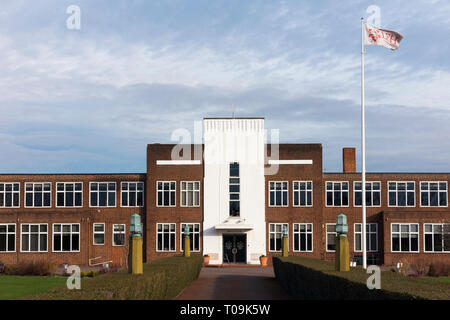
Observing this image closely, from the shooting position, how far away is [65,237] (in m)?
45.8

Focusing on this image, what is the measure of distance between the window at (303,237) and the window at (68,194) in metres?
16.1

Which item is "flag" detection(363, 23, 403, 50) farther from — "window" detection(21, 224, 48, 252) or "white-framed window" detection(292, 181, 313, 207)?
"window" detection(21, 224, 48, 252)

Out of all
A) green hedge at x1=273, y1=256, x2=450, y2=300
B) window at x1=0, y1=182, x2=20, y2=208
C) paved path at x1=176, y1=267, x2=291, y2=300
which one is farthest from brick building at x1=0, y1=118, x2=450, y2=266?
green hedge at x1=273, y1=256, x2=450, y2=300

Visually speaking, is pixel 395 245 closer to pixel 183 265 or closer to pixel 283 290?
pixel 283 290

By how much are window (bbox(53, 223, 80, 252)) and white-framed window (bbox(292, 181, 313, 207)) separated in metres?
15.8

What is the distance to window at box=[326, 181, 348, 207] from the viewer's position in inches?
1833

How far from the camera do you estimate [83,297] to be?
10.4 metres

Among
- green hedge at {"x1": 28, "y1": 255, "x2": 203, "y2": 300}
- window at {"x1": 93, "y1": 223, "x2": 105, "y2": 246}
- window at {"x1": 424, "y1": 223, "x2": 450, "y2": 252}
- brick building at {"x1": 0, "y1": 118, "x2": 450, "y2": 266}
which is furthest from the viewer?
window at {"x1": 93, "y1": 223, "x2": 105, "y2": 246}

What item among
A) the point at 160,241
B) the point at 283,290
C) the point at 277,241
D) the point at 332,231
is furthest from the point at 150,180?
the point at 283,290

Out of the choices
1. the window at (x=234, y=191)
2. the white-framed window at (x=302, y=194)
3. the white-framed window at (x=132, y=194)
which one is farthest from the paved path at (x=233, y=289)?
the white-framed window at (x=132, y=194)

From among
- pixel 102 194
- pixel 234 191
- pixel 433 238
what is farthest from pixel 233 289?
pixel 433 238

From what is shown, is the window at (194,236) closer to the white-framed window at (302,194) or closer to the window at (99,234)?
the window at (99,234)

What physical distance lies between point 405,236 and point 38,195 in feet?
88.7

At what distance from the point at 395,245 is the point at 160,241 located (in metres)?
16.9
